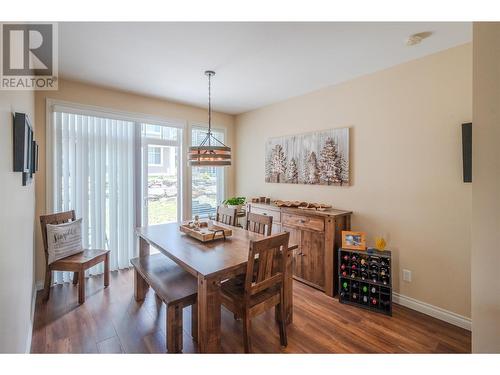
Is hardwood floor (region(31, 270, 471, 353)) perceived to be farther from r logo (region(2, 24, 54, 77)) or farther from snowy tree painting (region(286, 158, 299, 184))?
r logo (region(2, 24, 54, 77))

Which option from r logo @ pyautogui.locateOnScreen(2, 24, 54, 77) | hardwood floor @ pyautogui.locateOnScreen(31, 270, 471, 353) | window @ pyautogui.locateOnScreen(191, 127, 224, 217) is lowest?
hardwood floor @ pyautogui.locateOnScreen(31, 270, 471, 353)

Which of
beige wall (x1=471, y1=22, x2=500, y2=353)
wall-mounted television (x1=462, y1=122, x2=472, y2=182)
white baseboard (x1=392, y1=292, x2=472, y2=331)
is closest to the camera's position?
beige wall (x1=471, y1=22, x2=500, y2=353)

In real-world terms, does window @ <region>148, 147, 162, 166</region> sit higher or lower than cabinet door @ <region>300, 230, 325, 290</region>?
higher

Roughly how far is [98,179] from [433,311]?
4219 millimetres

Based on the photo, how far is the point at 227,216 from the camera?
3.07 m

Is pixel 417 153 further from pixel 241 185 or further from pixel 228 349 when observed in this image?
pixel 241 185

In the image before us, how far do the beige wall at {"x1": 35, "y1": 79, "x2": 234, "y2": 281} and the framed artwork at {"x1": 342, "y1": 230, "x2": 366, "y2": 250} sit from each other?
3046mm

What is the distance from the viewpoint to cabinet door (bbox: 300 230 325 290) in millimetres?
2775

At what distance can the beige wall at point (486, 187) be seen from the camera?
1.02 metres

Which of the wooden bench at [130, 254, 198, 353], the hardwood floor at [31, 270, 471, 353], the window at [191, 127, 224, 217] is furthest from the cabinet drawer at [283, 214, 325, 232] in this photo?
the window at [191, 127, 224, 217]

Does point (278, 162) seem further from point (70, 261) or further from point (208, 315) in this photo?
point (70, 261)

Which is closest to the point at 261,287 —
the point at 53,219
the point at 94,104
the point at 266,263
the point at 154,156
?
the point at 266,263
